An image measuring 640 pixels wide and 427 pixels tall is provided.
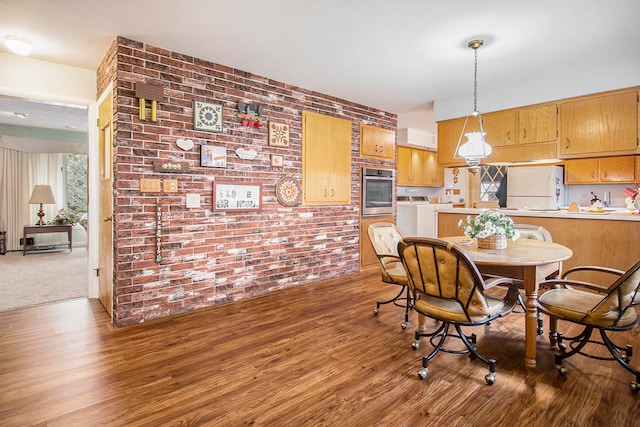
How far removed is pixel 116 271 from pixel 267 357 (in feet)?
5.16

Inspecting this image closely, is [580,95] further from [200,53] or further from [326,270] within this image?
[200,53]

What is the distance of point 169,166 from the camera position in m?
3.18

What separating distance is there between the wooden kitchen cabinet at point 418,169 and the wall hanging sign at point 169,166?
15.8 feet

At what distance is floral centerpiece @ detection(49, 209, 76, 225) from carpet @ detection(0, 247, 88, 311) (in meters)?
0.66

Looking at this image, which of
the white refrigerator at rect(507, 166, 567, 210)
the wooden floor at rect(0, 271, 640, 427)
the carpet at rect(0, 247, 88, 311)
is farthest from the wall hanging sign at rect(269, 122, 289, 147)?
the white refrigerator at rect(507, 166, 567, 210)

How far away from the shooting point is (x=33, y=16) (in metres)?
2.58

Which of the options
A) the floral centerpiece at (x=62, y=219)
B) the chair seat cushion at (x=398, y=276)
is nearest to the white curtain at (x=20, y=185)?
the floral centerpiece at (x=62, y=219)

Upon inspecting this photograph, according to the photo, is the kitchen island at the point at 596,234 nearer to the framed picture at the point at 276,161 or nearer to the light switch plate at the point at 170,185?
the framed picture at the point at 276,161

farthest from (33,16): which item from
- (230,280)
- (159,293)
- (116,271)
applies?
(230,280)

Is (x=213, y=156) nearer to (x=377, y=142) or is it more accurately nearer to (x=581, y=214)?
(x=377, y=142)

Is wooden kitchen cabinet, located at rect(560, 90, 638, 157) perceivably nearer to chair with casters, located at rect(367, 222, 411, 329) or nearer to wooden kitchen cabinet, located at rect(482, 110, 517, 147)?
wooden kitchen cabinet, located at rect(482, 110, 517, 147)

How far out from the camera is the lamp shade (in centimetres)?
673

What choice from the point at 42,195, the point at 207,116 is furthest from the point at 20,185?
the point at 207,116

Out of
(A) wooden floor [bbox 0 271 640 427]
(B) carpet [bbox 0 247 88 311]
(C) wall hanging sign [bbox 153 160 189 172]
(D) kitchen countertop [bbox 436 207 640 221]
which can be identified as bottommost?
(A) wooden floor [bbox 0 271 640 427]
